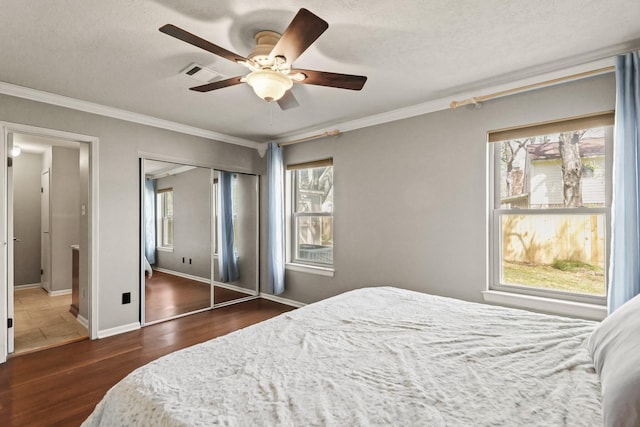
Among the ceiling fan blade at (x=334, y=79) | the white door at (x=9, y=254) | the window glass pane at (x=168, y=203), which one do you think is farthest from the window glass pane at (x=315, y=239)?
the white door at (x=9, y=254)

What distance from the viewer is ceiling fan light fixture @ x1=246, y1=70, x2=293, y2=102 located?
6.09 feet

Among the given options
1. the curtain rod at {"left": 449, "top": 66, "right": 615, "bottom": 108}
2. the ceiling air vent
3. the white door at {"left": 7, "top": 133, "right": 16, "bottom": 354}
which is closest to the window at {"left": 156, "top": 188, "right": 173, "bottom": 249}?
the white door at {"left": 7, "top": 133, "right": 16, "bottom": 354}

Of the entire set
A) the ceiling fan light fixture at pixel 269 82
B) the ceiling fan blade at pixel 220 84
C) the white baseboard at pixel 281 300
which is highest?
the ceiling fan blade at pixel 220 84

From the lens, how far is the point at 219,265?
15.0 ft

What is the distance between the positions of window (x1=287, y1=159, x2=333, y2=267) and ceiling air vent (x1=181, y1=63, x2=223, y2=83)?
1.85 metres

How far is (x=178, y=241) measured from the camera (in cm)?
431

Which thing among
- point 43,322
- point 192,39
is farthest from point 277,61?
point 43,322

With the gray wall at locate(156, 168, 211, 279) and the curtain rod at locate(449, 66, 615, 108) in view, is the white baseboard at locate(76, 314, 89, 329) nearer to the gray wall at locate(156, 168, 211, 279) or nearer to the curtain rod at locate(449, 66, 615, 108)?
the gray wall at locate(156, 168, 211, 279)

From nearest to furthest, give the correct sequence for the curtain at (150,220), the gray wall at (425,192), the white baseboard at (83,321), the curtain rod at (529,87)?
the curtain rod at (529,87) → the gray wall at (425,192) → the white baseboard at (83,321) → the curtain at (150,220)

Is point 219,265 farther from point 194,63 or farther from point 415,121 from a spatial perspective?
point 415,121

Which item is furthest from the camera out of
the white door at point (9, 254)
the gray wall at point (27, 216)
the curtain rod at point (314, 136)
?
the gray wall at point (27, 216)

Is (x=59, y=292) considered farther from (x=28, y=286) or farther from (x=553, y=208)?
(x=553, y=208)

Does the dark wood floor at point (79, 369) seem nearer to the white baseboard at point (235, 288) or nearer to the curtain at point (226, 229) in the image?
the white baseboard at point (235, 288)

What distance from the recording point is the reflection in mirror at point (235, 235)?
4527 mm
